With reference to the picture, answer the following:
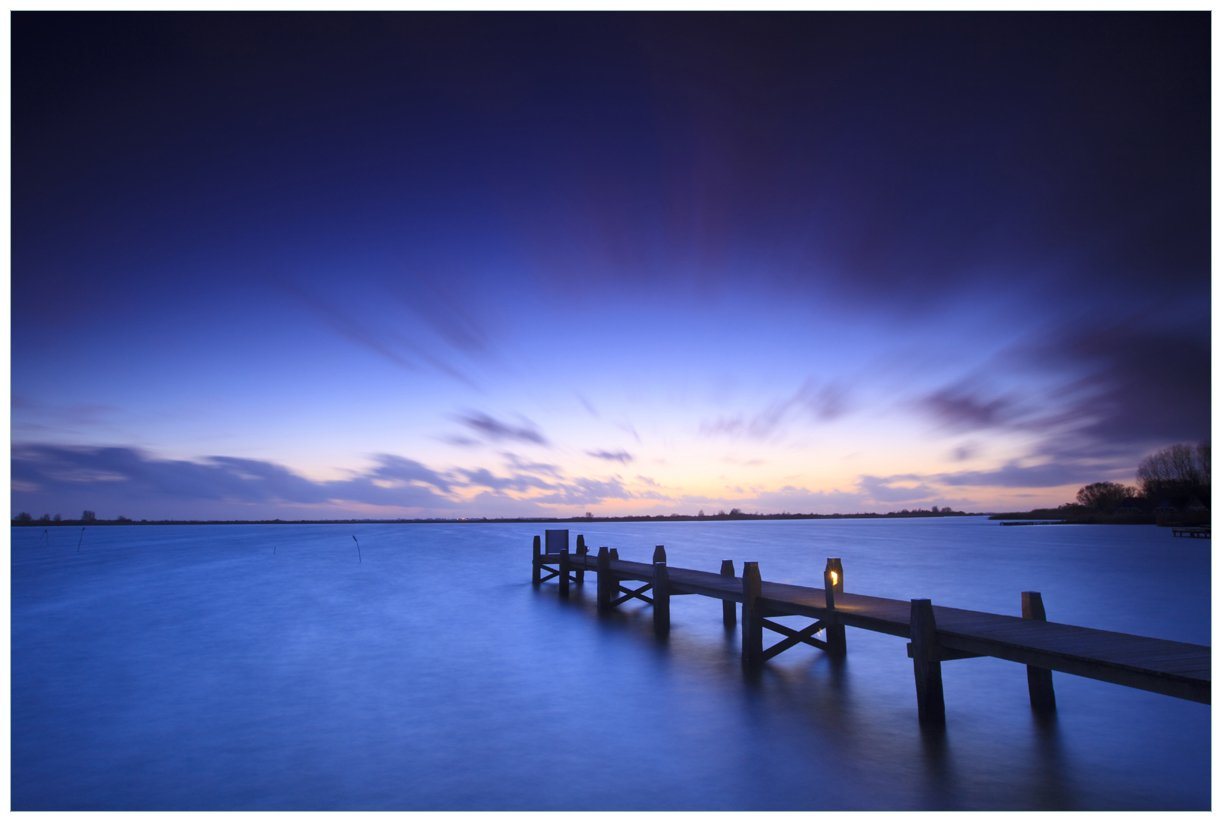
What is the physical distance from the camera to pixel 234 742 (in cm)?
1029

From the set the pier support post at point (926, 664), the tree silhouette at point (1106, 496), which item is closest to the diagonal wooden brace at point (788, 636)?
the pier support post at point (926, 664)

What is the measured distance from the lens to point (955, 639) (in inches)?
367

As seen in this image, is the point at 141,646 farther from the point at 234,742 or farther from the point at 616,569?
the point at 616,569

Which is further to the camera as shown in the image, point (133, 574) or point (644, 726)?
point (133, 574)

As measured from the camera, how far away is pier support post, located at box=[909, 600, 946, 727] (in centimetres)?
950

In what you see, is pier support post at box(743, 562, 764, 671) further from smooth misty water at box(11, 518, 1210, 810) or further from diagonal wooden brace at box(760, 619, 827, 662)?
smooth misty water at box(11, 518, 1210, 810)

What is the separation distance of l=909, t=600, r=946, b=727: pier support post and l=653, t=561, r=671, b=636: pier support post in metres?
7.70

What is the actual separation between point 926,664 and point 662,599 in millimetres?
8410

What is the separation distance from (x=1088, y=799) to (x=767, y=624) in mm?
6257

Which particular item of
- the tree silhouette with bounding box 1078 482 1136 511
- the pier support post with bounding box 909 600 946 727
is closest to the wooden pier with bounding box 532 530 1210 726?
the pier support post with bounding box 909 600 946 727

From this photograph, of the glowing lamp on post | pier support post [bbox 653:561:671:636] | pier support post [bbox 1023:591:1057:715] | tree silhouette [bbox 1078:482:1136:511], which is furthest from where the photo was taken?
tree silhouette [bbox 1078:482:1136:511]

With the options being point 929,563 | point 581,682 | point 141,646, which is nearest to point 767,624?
point 581,682

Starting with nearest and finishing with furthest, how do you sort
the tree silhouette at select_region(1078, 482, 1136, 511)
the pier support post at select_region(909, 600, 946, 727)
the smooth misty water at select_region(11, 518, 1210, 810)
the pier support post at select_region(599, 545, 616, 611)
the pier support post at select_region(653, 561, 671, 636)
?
the smooth misty water at select_region(11, 518, 1210, 810) < the pier support post at select_region(909, 600, 946, 727) < the pier support post at select_region(653, 561, 671, 636) < the pier support post at select_region(599, 545, 616, 611) < the tree silhouette at select_region(1078, 482, 1136, 511)

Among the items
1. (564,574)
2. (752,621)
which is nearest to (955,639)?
(752,621)
